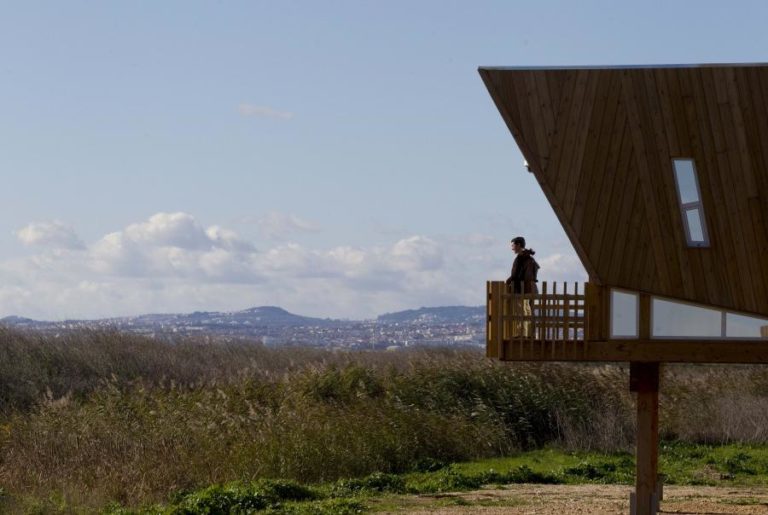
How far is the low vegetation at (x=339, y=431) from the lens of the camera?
61.0 ft

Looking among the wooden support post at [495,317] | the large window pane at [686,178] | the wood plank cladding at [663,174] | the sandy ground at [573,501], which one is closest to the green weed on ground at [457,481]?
the sandy ground at [573,501]

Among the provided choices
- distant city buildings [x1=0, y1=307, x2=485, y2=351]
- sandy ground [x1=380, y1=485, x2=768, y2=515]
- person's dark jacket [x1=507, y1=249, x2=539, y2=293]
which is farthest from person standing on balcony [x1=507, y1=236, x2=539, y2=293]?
distant city buildings [x1=0, y1=307, x2=485, y2=351]

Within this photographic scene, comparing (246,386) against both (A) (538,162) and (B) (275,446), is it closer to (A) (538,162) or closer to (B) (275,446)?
(B) (275,446)

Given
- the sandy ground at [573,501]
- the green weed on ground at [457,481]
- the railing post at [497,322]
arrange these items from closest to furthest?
the railing post at [497,322] < the green weed on ground at [457,481] < the sandy ground at [573,501]

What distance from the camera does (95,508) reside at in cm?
1666

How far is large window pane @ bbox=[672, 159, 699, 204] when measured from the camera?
1448 centimetres

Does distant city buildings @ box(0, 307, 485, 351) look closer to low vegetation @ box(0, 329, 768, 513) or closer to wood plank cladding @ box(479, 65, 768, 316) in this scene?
low vegetation @ box(0, 329, 768, 513)

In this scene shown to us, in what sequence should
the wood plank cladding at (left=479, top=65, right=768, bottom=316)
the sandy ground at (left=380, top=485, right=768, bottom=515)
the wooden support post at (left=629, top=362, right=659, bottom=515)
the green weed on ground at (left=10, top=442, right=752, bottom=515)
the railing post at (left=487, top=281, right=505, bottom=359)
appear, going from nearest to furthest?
the wood plank cladding at (left=479, top=65, right=768, bottom=316) → the railing post at (left=487, top=281, right=505, bottom=359) → the wooden support post at (left=629, top=362, right=659, bottom=515) → the green weed on ground at (left=10, top=442, right=752, bottom=515) → the sandy ground at (left=380, top=485, right=768, bottom=515)

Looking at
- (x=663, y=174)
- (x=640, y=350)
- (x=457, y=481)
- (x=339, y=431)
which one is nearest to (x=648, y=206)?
(x=663, y=174)

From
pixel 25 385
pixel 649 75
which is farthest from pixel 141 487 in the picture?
A: pixel 25 385

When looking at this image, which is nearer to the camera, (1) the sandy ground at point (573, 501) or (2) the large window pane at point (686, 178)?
(2) the large window pane at point (686, 178)

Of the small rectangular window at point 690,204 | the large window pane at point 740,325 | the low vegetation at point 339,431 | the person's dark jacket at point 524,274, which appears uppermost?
the small rectangular window at point 690,204

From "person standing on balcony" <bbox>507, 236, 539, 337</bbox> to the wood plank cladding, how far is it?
69cm

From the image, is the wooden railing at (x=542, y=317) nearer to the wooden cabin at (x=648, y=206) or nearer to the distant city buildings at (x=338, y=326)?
the wooden cabin at (x=648, y=206)
